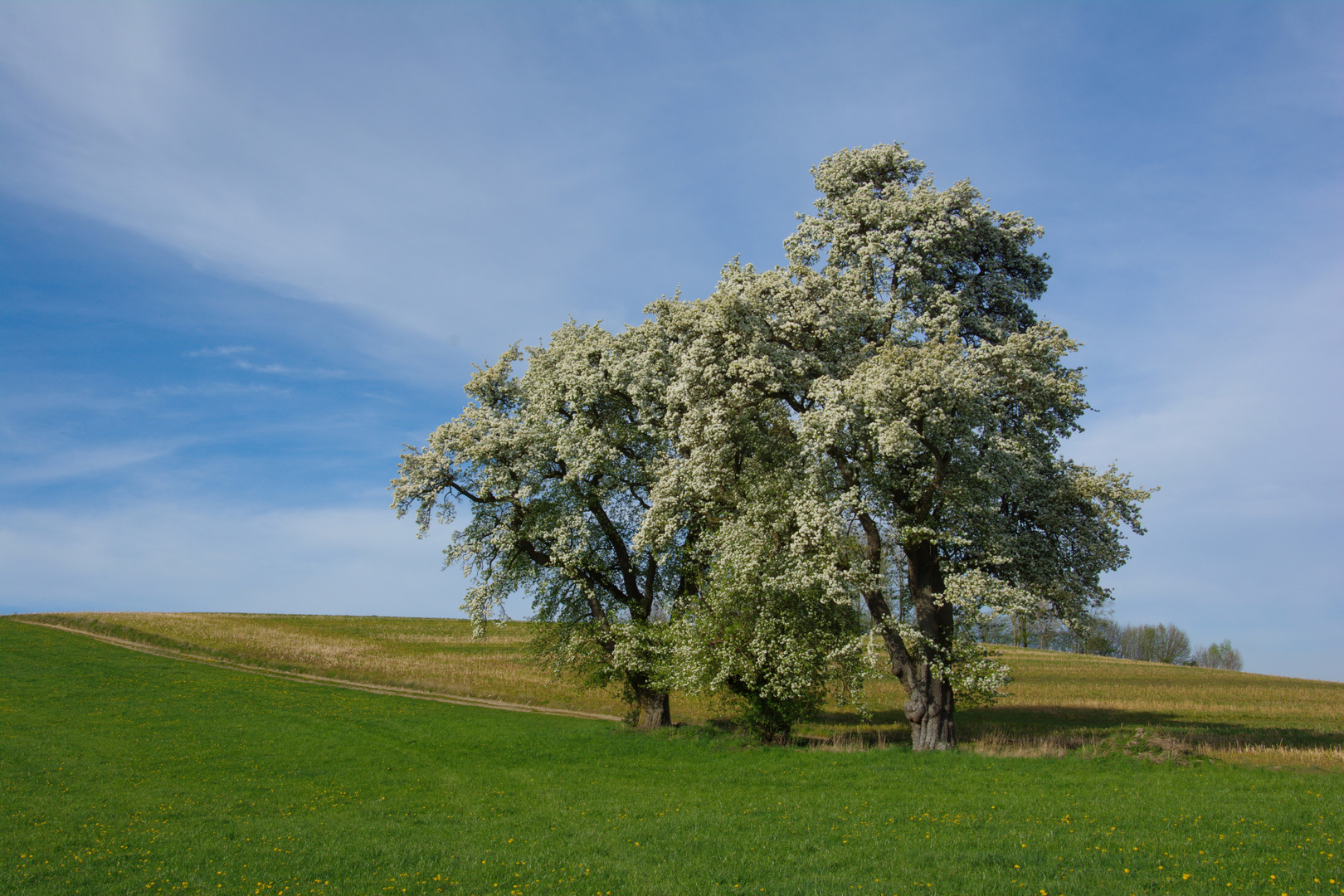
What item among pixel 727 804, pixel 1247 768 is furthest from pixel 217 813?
pixel 1247 768

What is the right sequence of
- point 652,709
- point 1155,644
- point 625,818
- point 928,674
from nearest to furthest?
point 625,818 → point 928,674 → point 652,709 → point 1155,644

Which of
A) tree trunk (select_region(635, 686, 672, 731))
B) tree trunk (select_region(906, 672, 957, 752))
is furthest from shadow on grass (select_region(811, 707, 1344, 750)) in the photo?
tree trunk (select_region(635, 686, 672, 731))

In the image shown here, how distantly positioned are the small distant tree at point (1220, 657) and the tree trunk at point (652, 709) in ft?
424

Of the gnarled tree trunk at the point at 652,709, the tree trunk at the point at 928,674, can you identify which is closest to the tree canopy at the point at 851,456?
the tree trunk at the point at 928,674

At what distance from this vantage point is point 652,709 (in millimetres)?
35781

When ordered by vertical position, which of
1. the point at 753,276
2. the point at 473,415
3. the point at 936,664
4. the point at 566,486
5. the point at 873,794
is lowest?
the point at 873,794

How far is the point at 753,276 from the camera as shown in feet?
94.9

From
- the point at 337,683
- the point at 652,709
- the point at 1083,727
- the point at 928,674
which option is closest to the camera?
the point at 928,674

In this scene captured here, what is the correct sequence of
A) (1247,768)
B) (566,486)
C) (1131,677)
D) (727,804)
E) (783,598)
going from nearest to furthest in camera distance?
(727,804), (1247,768), (783,598), (566,486), (1131,677)

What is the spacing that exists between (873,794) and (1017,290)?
769 inches

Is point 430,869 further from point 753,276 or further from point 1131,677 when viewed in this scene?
point 1131,677

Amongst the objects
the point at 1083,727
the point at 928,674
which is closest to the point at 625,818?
the point at 928,674

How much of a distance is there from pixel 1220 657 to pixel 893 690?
366 ft

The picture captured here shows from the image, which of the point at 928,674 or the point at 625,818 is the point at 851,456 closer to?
the point at 928,674
